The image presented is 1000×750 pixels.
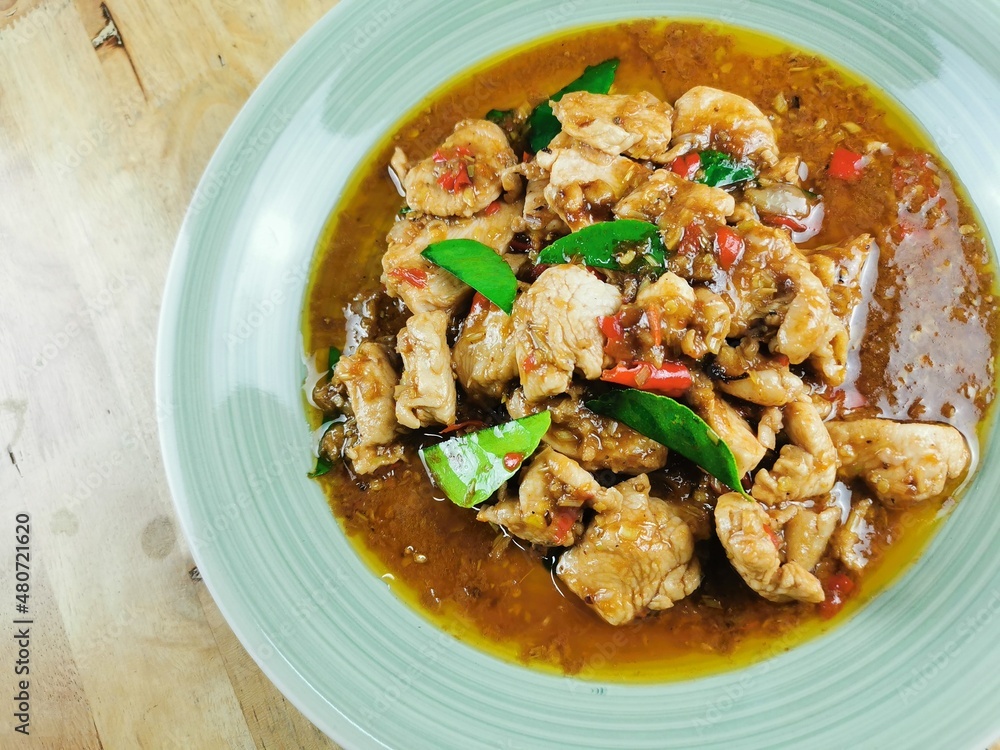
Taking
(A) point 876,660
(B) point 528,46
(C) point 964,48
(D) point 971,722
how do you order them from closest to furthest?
(D) point 971,722 < (A) point 876,660 < (C) point 964,48 < (B) point 528,46

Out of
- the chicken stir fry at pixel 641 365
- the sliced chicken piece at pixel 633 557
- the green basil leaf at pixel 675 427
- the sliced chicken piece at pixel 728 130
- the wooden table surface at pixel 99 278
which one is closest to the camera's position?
the green basil leaf at pixel 675 427

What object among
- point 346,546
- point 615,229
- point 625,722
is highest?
point 615,229

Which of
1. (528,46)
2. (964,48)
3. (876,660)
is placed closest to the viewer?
(876,660)

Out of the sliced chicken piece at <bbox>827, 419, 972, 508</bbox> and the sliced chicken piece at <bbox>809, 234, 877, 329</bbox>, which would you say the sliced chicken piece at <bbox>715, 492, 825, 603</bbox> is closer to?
the sliced chicken piece at <bbox>827, 419, 972, 508</bbox>

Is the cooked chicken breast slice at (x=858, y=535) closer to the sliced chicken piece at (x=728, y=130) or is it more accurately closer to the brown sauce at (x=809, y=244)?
the brown sauce at (x=809, y=244)

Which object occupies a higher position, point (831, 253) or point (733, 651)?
point (831, 253)

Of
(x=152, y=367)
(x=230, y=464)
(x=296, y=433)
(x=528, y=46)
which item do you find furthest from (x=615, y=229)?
(x=152, y=367)

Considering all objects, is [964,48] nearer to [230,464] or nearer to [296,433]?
[296,433]

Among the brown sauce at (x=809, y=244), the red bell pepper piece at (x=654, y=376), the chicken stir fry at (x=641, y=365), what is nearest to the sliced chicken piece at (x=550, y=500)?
the chicken stir fry at (x=641, y=365)
